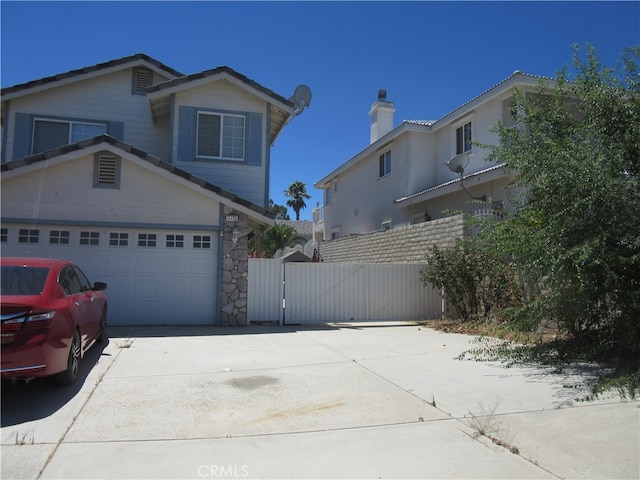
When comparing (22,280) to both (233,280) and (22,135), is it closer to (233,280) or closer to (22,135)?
(233,280)

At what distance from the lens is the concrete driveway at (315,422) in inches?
145

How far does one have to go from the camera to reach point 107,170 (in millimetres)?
11844

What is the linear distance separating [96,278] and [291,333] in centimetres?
490

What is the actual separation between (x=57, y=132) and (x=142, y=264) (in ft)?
19.5

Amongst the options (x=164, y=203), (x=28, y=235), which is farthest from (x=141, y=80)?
(x=28, y=235)

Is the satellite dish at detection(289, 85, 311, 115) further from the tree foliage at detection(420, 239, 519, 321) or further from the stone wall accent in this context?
the tree foliage at detection(420, 239, 519, 321)

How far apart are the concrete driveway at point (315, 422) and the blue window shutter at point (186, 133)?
7169mm

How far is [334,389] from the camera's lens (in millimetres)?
5891

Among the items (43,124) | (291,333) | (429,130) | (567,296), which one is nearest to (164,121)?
(43,124)

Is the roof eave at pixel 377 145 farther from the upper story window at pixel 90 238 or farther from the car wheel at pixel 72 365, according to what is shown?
the car wheel at pixel 72 365

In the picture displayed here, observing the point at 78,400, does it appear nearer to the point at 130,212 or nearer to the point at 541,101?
the point at 130,212

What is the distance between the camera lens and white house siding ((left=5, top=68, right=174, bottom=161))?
1454cm

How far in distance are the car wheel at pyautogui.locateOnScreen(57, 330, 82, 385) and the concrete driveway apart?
0.15 meters

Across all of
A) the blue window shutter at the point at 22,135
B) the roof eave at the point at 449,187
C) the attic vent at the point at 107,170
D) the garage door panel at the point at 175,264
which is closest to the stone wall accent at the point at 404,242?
the roof eave at the point at 449,187
